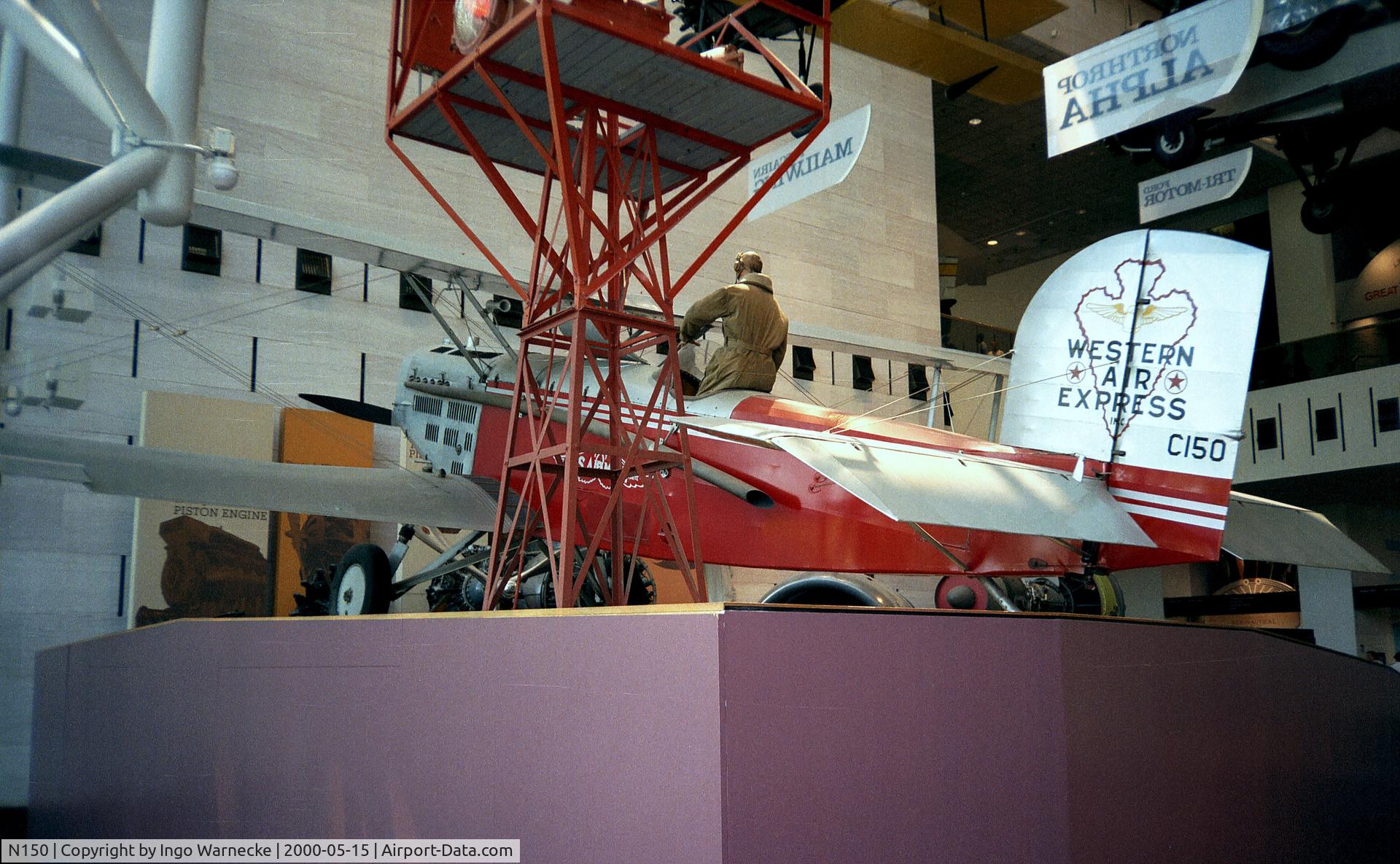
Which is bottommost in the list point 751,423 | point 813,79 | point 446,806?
point 446,806

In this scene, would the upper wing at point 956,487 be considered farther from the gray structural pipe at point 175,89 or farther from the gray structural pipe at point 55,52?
the gray structural pipe at point 55,52

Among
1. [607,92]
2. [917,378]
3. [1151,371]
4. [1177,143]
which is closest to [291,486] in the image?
[607,92]

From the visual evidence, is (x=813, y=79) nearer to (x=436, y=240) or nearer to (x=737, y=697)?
(x=436, y=240)

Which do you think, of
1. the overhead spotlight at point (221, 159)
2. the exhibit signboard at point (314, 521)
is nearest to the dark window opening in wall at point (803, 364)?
the exhibit signboard at point (314, 521)

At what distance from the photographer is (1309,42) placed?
7.22 meters

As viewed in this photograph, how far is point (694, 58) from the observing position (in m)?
4.95

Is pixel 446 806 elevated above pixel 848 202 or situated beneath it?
situated beneath

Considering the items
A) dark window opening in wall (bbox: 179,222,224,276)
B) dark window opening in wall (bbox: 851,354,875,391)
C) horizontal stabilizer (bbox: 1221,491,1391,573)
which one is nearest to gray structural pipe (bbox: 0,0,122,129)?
horizontal stabilizer (bbox: 1221,491,1391,573)

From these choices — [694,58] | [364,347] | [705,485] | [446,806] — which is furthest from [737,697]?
[364,347]

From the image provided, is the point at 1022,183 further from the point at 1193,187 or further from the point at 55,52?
the point at 55,52

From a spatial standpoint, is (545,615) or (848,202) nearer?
(545,615)

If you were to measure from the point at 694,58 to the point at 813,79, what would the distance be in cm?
947

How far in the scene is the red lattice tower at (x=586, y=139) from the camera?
4.76 meters

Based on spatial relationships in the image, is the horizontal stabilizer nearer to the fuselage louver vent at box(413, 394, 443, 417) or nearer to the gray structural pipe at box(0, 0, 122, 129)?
the fuselage louver vent at box(413, 394, 443, 417)
